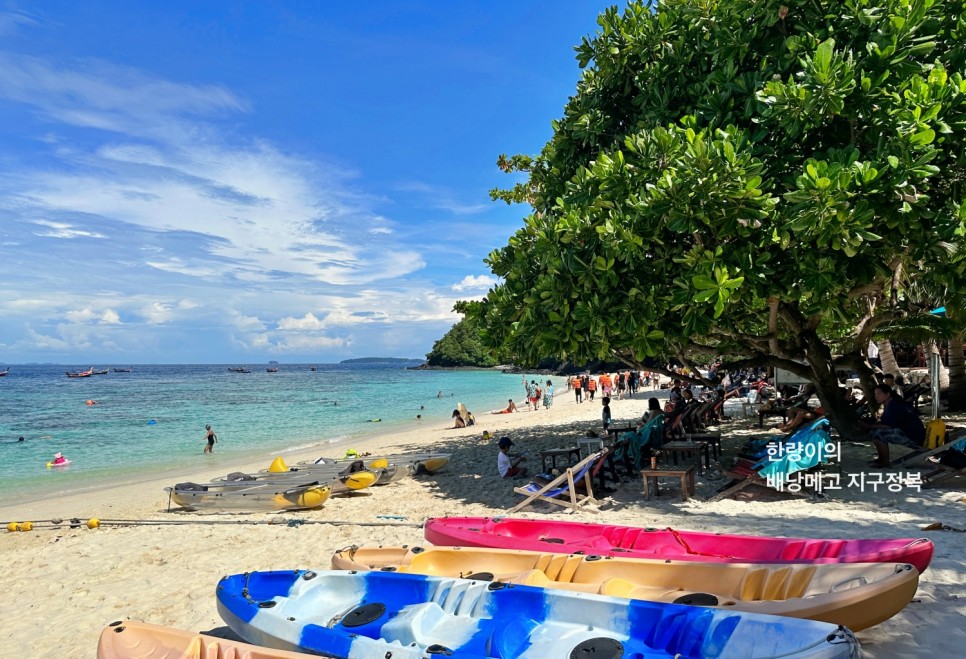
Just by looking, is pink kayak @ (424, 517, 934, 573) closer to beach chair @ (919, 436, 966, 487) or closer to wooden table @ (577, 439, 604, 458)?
beach chair @ (919, 436, 966, 487)

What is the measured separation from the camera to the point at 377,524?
869cm

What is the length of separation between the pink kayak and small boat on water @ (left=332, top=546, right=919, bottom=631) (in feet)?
0.78

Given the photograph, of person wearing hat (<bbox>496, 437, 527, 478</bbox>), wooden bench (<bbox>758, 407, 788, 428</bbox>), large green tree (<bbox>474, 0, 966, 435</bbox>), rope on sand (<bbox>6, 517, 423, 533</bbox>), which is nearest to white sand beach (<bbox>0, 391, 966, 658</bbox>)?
rope on sand (<bbox>6, 517, 423, 533</bbox>)

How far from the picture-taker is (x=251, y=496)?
10680mm

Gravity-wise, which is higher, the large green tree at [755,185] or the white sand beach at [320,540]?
the large green tree at [755,185]

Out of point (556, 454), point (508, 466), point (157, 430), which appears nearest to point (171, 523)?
point (508, 466)

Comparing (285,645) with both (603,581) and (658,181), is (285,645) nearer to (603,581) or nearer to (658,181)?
(603,581)

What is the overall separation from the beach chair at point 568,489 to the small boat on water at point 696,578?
326cm

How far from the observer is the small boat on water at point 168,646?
3.87 meters

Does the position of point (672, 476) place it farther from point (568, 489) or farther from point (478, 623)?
point (478, 623)

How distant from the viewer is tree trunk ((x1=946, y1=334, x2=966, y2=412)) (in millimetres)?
15328

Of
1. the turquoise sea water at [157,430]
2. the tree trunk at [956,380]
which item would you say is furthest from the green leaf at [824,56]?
the turquoise sea water at [157,430]

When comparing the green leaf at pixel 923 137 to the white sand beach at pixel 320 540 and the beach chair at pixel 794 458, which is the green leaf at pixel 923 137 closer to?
the beach chair at pixel 794 458

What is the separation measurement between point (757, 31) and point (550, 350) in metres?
5.82
